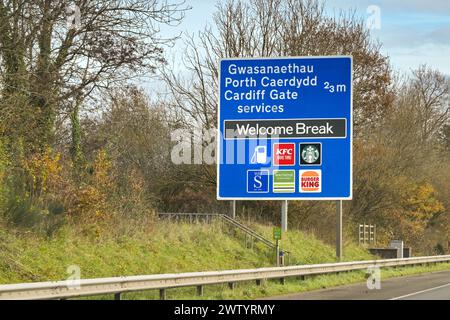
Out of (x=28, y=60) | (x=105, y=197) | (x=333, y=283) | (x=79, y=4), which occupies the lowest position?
(x=333, y=283)

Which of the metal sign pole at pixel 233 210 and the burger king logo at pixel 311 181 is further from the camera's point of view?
the metal sign pole at pixel 233 210

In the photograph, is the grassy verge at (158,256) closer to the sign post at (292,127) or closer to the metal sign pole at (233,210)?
the metal sign pole at (233,210)

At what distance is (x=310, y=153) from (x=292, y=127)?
1.02 m

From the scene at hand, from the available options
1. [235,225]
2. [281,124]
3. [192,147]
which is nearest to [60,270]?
[281,124]

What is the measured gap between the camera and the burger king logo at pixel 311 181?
25.9 metres

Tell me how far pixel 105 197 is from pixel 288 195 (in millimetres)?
5814

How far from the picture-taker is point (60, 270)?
19312mm

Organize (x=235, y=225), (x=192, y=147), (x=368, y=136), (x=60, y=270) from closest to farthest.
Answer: (x=60, y=270)
(x=235, y=225)
(x=192, y=147)
(x=368, y=136)

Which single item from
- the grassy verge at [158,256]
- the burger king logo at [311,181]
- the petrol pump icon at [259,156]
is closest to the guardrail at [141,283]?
the grassy verge at [158,256]

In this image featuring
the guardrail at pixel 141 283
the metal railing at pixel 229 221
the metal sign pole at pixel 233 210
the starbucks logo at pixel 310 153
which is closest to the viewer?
the guardrail at pixel 141 283

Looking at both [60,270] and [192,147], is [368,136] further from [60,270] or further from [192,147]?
[60,270]

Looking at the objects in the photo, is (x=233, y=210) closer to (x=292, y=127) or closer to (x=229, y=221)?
(x=229, y=221)

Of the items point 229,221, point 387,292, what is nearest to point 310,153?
point 387,292

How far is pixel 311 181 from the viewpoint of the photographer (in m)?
25.9
